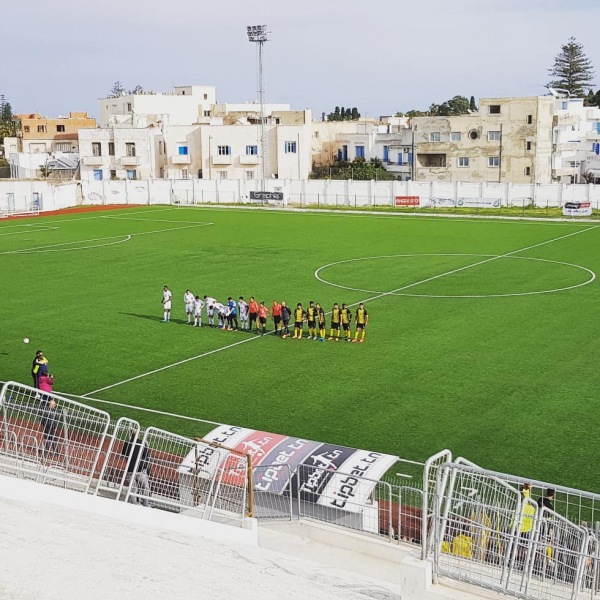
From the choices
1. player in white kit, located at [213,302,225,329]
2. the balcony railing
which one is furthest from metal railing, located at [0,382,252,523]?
the balcony railing

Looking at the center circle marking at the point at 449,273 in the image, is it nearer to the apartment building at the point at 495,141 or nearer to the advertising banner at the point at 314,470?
the advertising banner at the point at 314,470

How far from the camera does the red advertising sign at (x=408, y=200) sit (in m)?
78.6

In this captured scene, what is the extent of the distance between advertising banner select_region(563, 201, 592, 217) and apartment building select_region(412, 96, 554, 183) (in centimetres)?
2302

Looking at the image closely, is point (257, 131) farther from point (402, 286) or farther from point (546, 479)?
point (546, 479)

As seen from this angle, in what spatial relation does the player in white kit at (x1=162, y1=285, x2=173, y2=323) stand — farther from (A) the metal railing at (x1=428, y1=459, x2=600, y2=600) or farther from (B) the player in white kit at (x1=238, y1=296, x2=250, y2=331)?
(A) the metal railing at (x1=428, y1=459, x2=600, y2=600)

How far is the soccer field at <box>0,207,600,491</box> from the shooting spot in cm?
2114

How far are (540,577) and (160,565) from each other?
469 centimetres

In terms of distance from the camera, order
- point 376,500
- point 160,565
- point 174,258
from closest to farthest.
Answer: point 160,565, point 376,500, point 174,258

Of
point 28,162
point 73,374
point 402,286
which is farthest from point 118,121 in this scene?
point 73,374

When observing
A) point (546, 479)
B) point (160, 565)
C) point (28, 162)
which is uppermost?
point (28, 162)

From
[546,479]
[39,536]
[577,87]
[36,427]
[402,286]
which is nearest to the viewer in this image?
[39,536]

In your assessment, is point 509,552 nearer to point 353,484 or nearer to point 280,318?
point 353,484

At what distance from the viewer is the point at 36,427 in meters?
16.0

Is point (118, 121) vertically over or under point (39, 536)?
over
